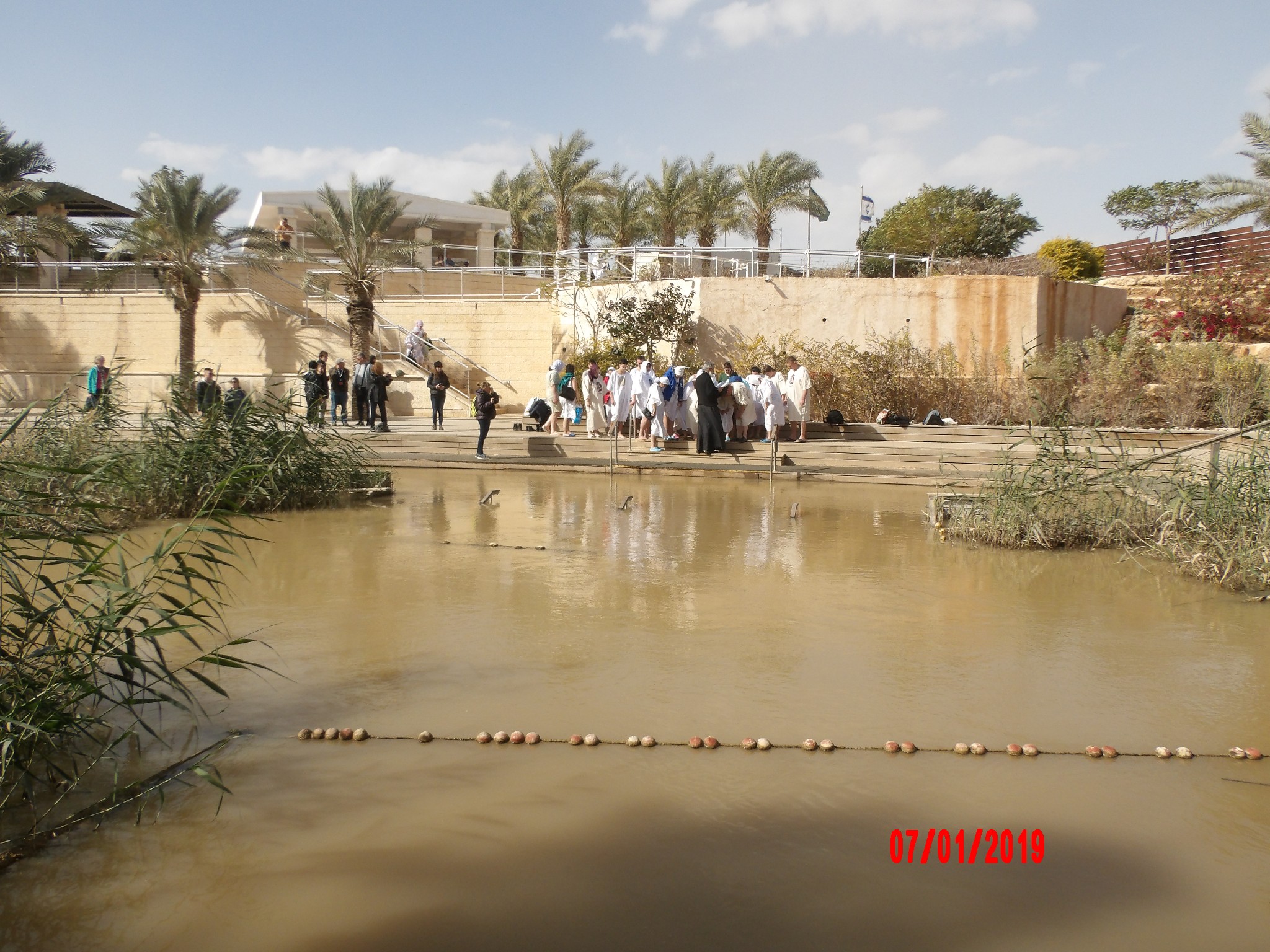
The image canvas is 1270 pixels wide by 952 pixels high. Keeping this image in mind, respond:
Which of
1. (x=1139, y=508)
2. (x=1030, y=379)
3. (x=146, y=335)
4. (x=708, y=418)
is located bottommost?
(x=1139, y=508)

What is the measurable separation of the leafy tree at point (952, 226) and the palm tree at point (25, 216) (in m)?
24.4

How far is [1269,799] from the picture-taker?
4.16 m

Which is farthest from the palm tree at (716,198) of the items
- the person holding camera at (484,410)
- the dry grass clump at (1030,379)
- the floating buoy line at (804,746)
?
the floating buoy line at (804,746)

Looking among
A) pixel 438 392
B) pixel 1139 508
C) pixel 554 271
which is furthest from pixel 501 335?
pixel 1139 508

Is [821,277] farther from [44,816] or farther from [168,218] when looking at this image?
[44,816]

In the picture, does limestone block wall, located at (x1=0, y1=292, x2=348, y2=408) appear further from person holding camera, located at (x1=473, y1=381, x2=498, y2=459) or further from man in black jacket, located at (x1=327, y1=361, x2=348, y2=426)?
person holding camera, located at (x1=473, y1=381, x2=498, y2=459)

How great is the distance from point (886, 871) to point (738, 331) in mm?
19092

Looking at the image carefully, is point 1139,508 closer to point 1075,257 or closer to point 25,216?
point 1075,257

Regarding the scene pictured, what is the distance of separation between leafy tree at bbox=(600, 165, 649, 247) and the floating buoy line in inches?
1153

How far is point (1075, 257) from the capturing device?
30859mm

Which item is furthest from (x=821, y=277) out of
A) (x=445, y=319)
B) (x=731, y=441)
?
(x=445, y=319)

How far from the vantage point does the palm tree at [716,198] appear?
102ft

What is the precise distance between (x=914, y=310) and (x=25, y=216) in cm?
2577
